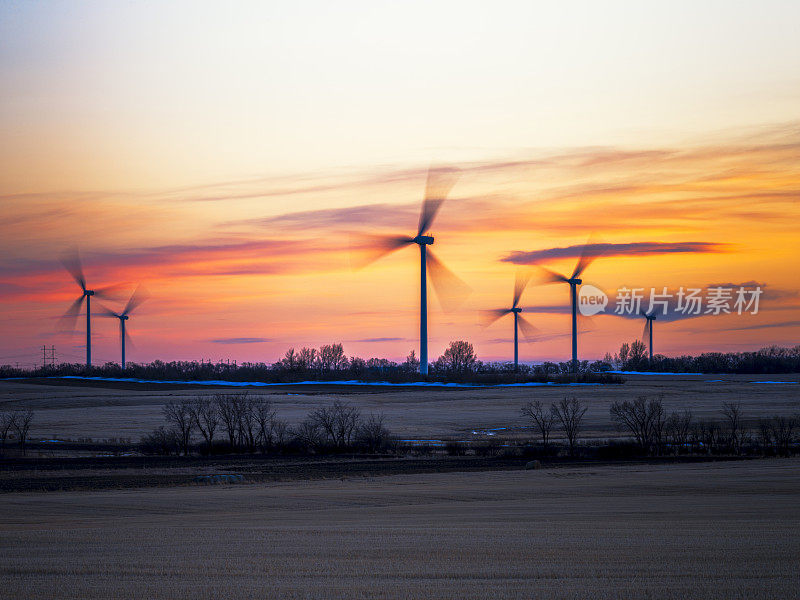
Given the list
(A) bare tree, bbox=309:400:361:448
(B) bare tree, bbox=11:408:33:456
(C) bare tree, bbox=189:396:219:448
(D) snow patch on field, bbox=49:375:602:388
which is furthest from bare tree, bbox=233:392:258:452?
(D) snow patch on field, bbox=49:375:602:388

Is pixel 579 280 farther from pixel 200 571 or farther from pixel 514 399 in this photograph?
pixel 200 571

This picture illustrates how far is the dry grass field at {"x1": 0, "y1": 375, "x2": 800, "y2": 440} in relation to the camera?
85.6m

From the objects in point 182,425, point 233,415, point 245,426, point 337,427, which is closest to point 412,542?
point 182,425

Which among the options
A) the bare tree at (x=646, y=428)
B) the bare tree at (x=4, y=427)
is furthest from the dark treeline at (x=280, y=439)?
the bare tree at (x=646, y=428)

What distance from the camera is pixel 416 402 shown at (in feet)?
377

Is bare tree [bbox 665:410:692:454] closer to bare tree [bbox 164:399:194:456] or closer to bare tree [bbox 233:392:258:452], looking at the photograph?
bare tree [bbox 233:392:258:452]

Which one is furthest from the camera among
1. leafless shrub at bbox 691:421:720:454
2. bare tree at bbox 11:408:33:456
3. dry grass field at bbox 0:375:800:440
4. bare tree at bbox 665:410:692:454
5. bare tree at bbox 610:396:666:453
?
dry grass field at bbox 0:375:800:440

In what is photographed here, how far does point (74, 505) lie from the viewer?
1414 inches

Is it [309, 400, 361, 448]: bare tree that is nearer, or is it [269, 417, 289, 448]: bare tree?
[309, 400, 361, 448]: bare tree

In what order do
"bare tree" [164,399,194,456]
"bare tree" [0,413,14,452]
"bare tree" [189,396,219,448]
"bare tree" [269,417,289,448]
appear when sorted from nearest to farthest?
"bare tree" [164,399,194,456]
"bare tree" [269,417,289,448]
"bare tree" [0,413,14,452]
"bare tree" [189,396,219,448]

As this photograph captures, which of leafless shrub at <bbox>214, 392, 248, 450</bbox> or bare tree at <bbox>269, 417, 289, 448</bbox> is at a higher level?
leafless shrub at <bbox>214, 392, 248, 450</bbox>

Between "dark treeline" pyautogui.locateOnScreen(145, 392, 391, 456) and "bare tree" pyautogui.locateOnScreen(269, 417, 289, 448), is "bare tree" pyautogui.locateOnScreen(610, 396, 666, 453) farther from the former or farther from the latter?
"bare tree" pyautogui.locateOnScreen(269, 417, 289, 448)

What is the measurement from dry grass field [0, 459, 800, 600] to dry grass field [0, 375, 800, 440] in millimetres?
40012

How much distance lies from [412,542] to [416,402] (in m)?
91.2
